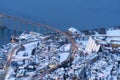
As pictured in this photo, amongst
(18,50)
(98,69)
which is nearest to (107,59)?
(98,69)

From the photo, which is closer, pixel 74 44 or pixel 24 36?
pixel 74 44

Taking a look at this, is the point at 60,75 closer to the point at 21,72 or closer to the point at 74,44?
the point at 21,72

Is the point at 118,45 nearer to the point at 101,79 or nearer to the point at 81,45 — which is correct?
the point at 81,45

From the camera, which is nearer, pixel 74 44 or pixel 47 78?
pixel 47 78

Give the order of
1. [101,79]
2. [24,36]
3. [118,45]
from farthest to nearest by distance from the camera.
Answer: [24,36] → [118,45] → [101,79]

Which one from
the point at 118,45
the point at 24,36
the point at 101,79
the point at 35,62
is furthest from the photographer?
the point at 24,36

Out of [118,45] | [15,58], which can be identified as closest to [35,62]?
[15,58]

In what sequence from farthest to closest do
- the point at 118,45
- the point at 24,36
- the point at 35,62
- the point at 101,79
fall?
1. the point at 24,36
2. the point at 118,45
3. the point at 35,62
4. the point at 101,79

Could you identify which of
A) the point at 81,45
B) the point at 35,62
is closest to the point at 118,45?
the point at 81,45
